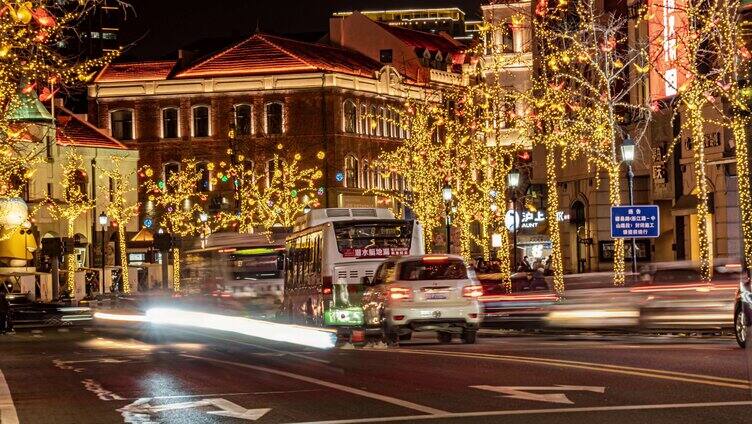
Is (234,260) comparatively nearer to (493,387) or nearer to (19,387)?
(19,387)

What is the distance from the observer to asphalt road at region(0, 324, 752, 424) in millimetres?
14469

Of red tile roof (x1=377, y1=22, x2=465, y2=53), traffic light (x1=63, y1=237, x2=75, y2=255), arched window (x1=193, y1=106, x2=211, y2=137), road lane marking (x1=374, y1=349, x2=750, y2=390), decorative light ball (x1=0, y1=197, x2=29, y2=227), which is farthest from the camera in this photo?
red tile roof (x1=377, y1=22, x2=465, y2=53)

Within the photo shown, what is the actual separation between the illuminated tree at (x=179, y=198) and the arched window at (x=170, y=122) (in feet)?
8.61

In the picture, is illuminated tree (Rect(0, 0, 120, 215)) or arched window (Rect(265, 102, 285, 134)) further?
arched window (Rect(265, 102, 285, 134))

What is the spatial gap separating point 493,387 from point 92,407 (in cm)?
464

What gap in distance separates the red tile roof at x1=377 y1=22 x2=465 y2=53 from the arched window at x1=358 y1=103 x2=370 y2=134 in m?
12.5

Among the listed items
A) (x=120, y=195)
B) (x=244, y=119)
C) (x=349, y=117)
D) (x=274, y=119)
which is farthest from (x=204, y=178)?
(x=120, y=195)

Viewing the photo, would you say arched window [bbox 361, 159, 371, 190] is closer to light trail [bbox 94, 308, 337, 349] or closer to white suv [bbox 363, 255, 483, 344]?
light trail [bbox 94, 308, 337, 349]

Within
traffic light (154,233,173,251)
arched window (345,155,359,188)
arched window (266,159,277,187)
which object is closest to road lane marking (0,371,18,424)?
traffic light (154,233,173,251)

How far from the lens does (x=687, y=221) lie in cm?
5544

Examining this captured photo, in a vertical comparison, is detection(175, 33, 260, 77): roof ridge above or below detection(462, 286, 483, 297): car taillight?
above

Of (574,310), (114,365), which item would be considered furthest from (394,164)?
(114,365)

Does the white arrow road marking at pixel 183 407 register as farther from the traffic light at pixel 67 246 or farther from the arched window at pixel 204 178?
the arched window at pixel 204 178

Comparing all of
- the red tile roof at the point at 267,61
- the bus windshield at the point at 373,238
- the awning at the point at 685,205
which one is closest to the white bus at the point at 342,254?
the bus windshield at the point at 373,238
